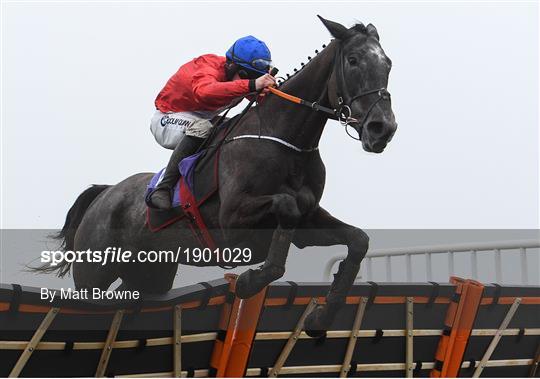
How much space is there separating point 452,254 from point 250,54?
258cm

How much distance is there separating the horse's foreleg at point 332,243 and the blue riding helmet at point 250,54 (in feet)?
3.07

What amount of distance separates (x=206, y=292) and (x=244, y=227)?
1.38 ft

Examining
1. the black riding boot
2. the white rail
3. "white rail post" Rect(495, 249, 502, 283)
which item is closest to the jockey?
the black riding boot

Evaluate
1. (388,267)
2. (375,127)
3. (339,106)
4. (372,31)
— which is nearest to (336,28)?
(372,31)

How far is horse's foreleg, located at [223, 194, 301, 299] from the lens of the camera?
4.93 m

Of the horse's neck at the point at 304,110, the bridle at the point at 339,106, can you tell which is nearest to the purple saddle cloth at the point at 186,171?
the bridle at the point at 339,106

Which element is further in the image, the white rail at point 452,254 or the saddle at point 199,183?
the white rail at point 452,254

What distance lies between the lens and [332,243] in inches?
213

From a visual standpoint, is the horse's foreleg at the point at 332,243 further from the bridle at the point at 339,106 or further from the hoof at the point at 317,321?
the bridle at the point at 339,106

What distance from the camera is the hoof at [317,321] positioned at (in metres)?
5.14

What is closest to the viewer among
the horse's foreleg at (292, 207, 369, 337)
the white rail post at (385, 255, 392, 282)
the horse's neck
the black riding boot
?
the horse's foreleg at (292, 207, 369, 337)

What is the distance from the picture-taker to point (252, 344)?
17.4 feet

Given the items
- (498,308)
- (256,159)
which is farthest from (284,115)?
(498,308)

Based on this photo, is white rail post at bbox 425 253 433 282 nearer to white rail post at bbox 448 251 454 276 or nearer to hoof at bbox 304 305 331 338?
white rail post at bbox 448 251 454 276
